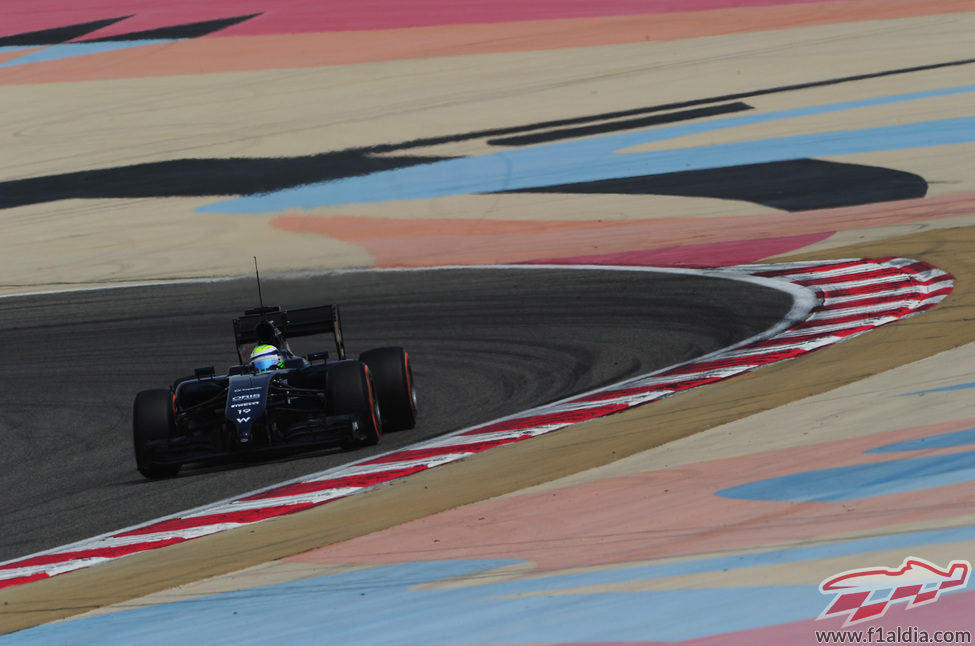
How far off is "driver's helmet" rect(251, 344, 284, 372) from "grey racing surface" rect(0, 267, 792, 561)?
0.70 meters

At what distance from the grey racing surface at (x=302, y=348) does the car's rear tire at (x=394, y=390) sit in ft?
0.33

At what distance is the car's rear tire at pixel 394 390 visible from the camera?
32.2 feet

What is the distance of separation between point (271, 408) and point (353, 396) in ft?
1.81

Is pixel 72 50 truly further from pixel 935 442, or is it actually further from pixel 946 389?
pixel 935 442

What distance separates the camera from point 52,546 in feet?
24.9

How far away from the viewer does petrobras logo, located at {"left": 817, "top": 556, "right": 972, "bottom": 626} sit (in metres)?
4.70

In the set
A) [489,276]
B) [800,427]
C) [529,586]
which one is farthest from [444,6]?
[529,586]

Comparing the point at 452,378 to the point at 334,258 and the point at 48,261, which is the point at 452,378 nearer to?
the point at 334,258

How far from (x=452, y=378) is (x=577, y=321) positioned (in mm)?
2226

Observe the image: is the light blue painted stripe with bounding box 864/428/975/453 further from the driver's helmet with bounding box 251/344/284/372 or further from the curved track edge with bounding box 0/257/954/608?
the driver's helmet with bounding box 251/344/284/372

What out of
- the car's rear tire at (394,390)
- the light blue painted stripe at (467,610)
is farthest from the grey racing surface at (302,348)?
the light blue painted stripe at (467,610)

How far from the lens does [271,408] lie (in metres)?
9.20

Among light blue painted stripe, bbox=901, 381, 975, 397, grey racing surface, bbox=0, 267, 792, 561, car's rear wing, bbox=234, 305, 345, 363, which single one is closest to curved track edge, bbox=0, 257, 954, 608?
grey racing surface, bbox=0, 267, 792, 561

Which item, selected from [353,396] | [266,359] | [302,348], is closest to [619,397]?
[353,396]
